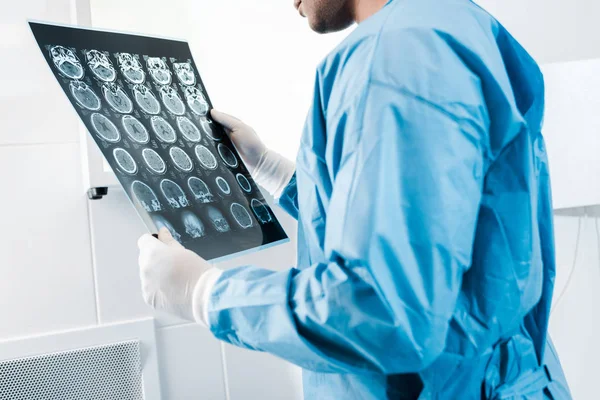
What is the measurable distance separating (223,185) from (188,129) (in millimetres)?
136

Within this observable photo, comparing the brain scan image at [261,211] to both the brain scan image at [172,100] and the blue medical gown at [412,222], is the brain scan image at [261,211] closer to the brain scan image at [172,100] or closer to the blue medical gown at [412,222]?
the brain scan image at [172,100]

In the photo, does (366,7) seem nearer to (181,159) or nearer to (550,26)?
(181,159)

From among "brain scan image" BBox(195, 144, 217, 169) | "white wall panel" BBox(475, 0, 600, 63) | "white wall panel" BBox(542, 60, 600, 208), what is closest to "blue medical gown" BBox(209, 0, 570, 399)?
"brain scan image" BBox(195, 144, 217, 169)

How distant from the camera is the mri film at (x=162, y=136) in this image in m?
0.96

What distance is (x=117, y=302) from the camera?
4.87 feet

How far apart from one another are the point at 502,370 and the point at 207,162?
0.66m

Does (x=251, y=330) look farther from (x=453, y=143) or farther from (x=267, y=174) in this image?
(x=267, y=174)

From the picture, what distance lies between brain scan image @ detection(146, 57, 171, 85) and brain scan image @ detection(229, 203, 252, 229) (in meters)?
0.30

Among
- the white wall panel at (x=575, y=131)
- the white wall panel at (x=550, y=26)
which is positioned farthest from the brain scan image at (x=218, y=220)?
the white wall panel at (x=550, y=26)

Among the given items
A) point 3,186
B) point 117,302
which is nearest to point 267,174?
point 117,302

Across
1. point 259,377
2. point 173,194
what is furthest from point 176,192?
point 259,377

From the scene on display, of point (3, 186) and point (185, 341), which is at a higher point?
point (3, 186)

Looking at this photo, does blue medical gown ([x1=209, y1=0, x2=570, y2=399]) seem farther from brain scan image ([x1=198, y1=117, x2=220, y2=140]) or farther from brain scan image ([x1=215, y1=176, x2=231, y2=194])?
brain scan image ([x1=198, y1=117, x2=220, y2=140])

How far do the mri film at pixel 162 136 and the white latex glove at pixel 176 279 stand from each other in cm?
9
